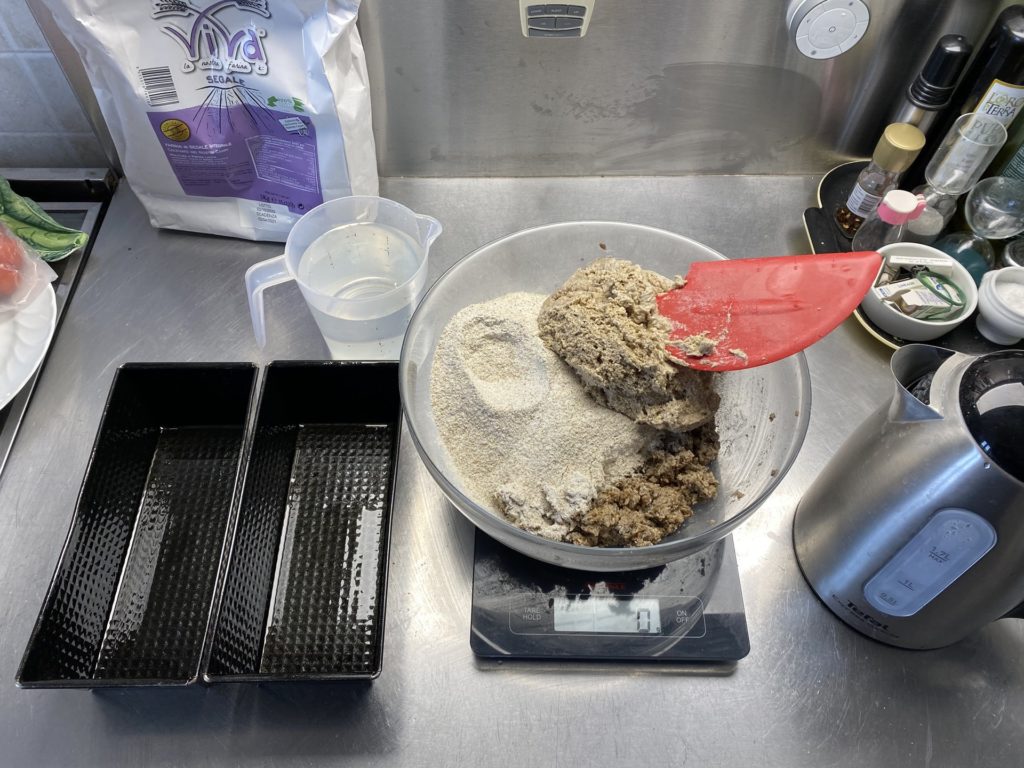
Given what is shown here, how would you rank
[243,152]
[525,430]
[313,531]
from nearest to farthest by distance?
[525,430] < [313,531] < [243,152]

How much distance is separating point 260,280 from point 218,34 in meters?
0.28

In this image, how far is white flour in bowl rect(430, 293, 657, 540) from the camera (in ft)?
2.07

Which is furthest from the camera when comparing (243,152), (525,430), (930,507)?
(243,152)

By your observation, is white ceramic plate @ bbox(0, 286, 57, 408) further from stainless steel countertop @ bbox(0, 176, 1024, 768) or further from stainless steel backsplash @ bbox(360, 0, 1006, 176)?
stainless steel backsplash @ bbox(360, 0, 1006, 176)

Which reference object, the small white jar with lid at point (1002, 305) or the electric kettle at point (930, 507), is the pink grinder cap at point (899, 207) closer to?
the small white jar with lid at point (1002, 305)

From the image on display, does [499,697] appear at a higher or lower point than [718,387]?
lower

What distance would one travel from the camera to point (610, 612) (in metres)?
0.67

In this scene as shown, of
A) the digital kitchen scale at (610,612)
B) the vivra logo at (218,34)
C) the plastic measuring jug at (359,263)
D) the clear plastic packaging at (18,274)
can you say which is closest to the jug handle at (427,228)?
the plastic measuring jug at (359,263)

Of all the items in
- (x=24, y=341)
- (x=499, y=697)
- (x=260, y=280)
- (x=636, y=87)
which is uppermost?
(x=636, y=87)

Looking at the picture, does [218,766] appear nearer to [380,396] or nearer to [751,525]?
[380,396]

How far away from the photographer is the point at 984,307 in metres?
0.83

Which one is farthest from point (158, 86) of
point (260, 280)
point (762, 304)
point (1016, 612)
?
point (1016, 612)

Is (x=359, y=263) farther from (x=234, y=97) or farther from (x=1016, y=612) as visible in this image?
(x=1016, y=612)

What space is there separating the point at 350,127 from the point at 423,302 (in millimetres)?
276
